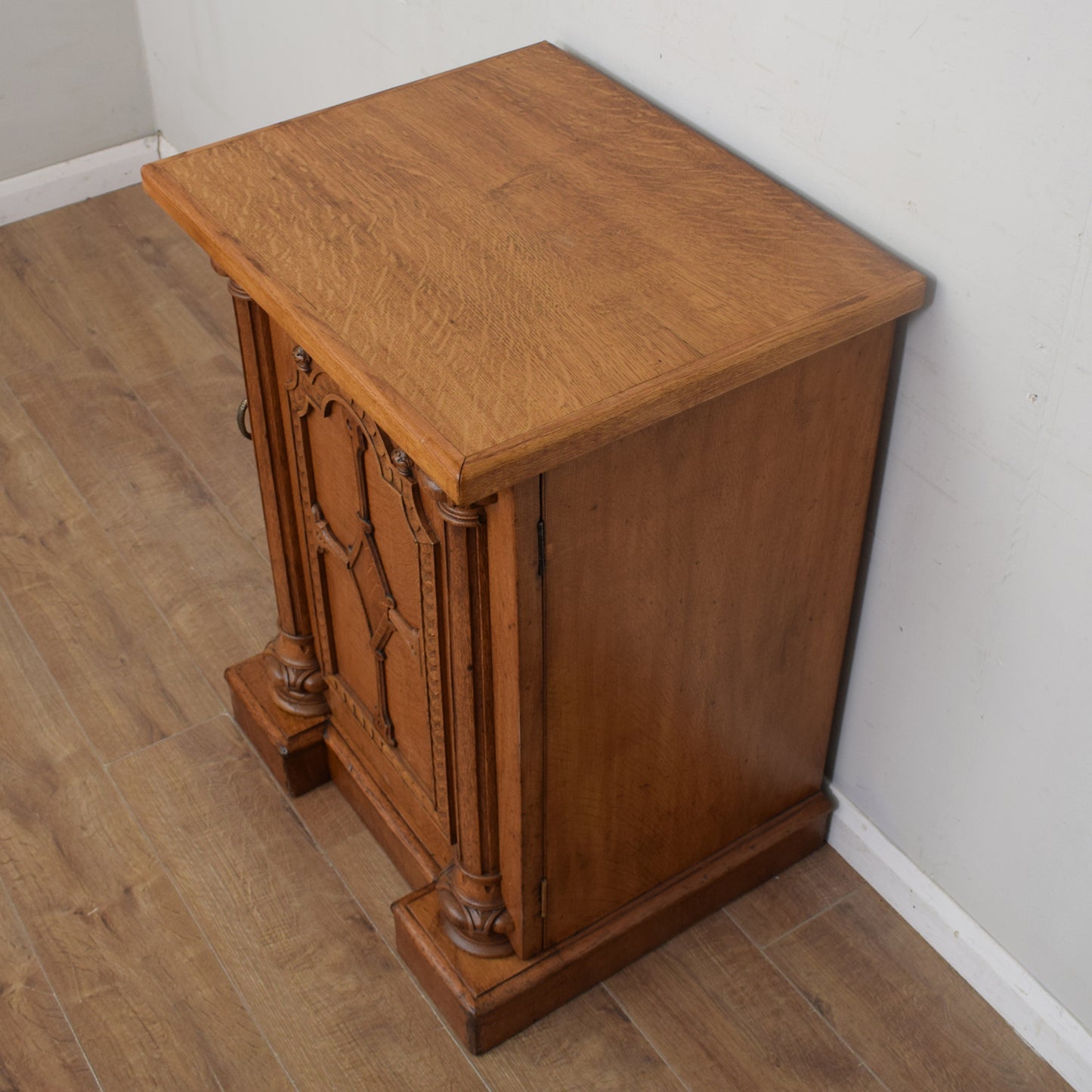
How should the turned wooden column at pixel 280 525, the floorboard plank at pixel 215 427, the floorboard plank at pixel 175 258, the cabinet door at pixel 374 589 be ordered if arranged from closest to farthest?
1. the cabinet door at pixel 374 589
2. the turned wooden column at pixel 280 525
3. the floorboard plank at pixel 215 427
4. the floorboard plank at pixel 175 258

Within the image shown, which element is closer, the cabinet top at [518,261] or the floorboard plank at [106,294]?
the cabinet top at [518,261]

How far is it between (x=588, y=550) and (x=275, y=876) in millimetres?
850

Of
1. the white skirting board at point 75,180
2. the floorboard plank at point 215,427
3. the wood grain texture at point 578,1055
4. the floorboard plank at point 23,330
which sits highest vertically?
the white skirting board at point 75,180

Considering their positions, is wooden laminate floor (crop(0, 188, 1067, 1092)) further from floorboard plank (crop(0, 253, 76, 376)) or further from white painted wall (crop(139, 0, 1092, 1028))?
floorboard plank (crop(0, 253, 76, 376))

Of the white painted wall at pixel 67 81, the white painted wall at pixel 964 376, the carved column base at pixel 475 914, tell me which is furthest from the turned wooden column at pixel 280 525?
the white painted wall at pixel 67 81

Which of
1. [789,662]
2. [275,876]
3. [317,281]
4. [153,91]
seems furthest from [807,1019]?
[153,91]

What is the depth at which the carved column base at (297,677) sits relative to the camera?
196 centimetres

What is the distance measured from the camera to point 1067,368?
1290mm

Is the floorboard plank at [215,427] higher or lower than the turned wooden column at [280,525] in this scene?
lower

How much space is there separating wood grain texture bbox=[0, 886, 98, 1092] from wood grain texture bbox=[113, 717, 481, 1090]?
210mm

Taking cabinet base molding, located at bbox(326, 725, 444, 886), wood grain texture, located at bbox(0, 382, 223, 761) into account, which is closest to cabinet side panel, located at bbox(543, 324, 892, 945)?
cabinet base molding, located at bbox(326, 725, 444, 886)

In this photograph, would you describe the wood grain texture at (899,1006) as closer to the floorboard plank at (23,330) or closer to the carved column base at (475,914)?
the carved column base at (475,914)

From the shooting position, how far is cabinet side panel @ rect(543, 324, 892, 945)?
1338mm

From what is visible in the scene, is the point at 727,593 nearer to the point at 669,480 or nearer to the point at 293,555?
the point at 669,480
